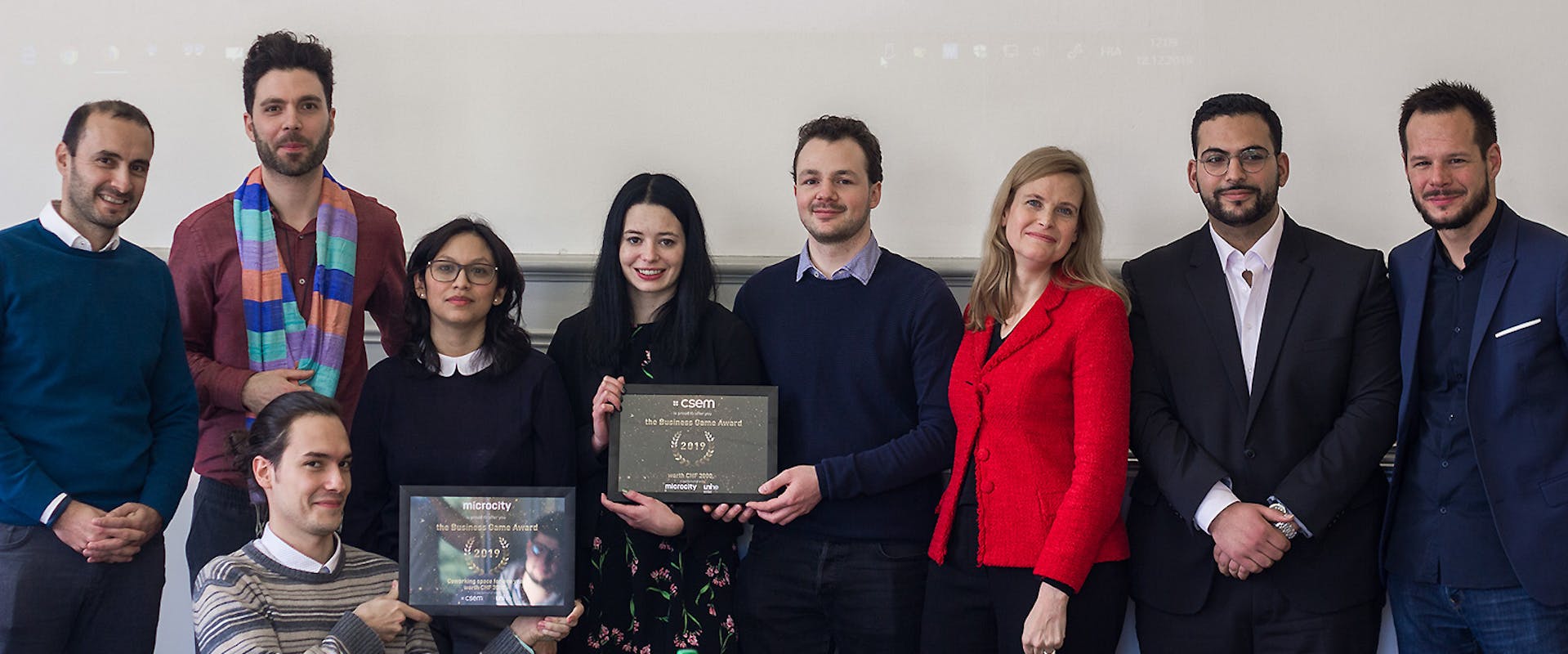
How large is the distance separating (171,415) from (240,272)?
39 cm

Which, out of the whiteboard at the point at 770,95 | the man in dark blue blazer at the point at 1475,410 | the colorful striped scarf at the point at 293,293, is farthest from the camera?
the whiteboard at the point at 770,95

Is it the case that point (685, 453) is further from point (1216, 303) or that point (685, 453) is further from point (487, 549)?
point (1216, 303)

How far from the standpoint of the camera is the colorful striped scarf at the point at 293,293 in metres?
3.06

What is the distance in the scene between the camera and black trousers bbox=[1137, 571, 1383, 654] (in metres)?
2.71

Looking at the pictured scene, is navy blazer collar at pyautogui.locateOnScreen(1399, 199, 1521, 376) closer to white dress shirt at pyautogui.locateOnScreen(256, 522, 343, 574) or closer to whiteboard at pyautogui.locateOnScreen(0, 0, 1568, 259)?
whiteboard at pyautogui.locateOnScreen(0, 0, 1568, 259)

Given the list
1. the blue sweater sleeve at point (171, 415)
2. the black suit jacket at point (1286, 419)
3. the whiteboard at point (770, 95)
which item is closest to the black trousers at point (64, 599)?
the blue sweater sleeve at point (171, 415)

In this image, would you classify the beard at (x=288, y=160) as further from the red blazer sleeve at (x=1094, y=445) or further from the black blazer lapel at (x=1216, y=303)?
the black blazer lapel at (x=1216, y=303)

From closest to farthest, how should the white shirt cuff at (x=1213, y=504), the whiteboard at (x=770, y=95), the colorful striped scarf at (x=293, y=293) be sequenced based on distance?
the white shirt cuff at (x=1213, y=504) → the colorful striped scarf at (x=293, y=293) → the whiteboard at (x=770, y=95)

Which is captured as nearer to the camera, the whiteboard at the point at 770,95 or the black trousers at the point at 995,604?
the black trousers at the point at 995,604

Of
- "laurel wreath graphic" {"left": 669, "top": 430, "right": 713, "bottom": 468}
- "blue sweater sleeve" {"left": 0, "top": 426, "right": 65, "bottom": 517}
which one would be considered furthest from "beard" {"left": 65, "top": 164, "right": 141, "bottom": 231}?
"laurel wreath graphic" {"left": 669, "top": 430, "right": 713, "bottom": 468}

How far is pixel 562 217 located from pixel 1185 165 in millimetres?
1744

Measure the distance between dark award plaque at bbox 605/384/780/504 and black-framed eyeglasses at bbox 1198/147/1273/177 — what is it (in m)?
1.11

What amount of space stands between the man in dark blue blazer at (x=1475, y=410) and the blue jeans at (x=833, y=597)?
3.48 feet

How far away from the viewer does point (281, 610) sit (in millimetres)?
2426
